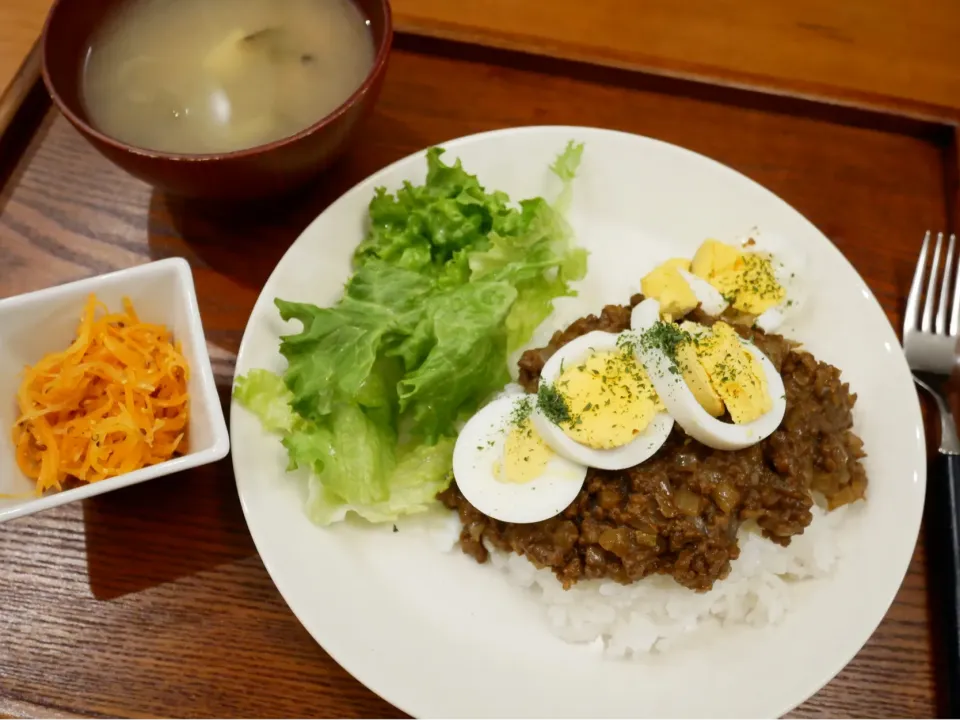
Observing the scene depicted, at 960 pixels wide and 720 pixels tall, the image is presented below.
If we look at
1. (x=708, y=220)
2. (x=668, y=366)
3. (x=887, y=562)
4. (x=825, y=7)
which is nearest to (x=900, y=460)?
(x=887, y=562)

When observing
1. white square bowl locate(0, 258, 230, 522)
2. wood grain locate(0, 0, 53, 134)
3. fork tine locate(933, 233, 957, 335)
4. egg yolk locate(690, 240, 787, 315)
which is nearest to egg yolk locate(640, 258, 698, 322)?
egg yolk locate(690, 240, 787, 315)

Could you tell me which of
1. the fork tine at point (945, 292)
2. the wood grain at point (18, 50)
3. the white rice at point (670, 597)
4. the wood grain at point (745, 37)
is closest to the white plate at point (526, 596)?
the white rice at point (670, 597)

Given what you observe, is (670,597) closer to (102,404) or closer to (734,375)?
(734,375)

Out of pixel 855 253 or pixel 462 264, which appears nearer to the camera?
pixel 462 264

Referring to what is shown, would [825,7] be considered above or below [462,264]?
above

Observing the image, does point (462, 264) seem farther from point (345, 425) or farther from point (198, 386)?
point (198, 386)

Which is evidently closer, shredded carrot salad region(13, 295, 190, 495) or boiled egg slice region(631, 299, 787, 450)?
shredded carrot salad region(13, 295, 190, 495)

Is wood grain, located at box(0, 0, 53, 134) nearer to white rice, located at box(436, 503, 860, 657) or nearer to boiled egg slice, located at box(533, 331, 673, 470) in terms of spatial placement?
boiled egg slice, located at box(533, 331, 673, 470)

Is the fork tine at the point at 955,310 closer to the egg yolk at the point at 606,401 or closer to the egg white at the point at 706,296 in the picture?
the egg white at the point at 706,296
